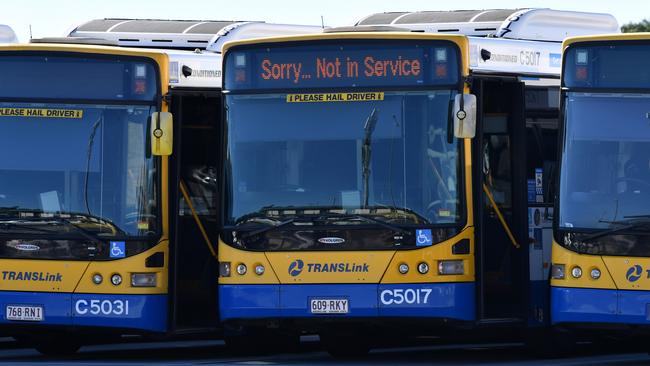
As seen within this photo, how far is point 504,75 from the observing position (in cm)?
1692

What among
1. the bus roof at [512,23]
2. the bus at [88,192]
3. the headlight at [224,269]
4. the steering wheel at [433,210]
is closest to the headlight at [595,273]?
the steering wheel at [433,210]

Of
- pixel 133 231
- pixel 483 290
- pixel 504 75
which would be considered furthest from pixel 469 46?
pixel 133 231

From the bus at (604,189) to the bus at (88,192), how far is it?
11.9 ft

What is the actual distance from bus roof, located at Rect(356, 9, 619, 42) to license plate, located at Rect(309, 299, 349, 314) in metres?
3.90

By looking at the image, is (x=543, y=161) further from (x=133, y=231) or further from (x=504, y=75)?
(x=133, y=231)

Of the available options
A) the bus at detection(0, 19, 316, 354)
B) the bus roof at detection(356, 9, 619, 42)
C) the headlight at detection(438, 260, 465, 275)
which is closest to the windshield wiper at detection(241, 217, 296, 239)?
the bus at detection(0, 19, 316, 354)

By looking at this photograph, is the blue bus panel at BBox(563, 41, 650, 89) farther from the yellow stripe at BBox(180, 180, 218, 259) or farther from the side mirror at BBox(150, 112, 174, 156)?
the yellow stripe at BBox(180, 180, 218, 259)

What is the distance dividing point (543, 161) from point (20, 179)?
491cm

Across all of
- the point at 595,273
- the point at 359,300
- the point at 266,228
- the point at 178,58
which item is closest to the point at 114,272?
the point at 266,228

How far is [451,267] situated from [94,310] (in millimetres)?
3332

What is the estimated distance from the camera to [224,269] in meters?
16.4

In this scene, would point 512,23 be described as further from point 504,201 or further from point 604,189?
point 604,189

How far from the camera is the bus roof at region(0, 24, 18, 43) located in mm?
19062

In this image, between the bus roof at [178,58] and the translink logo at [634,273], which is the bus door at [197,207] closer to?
the bus roof at [178,58]
